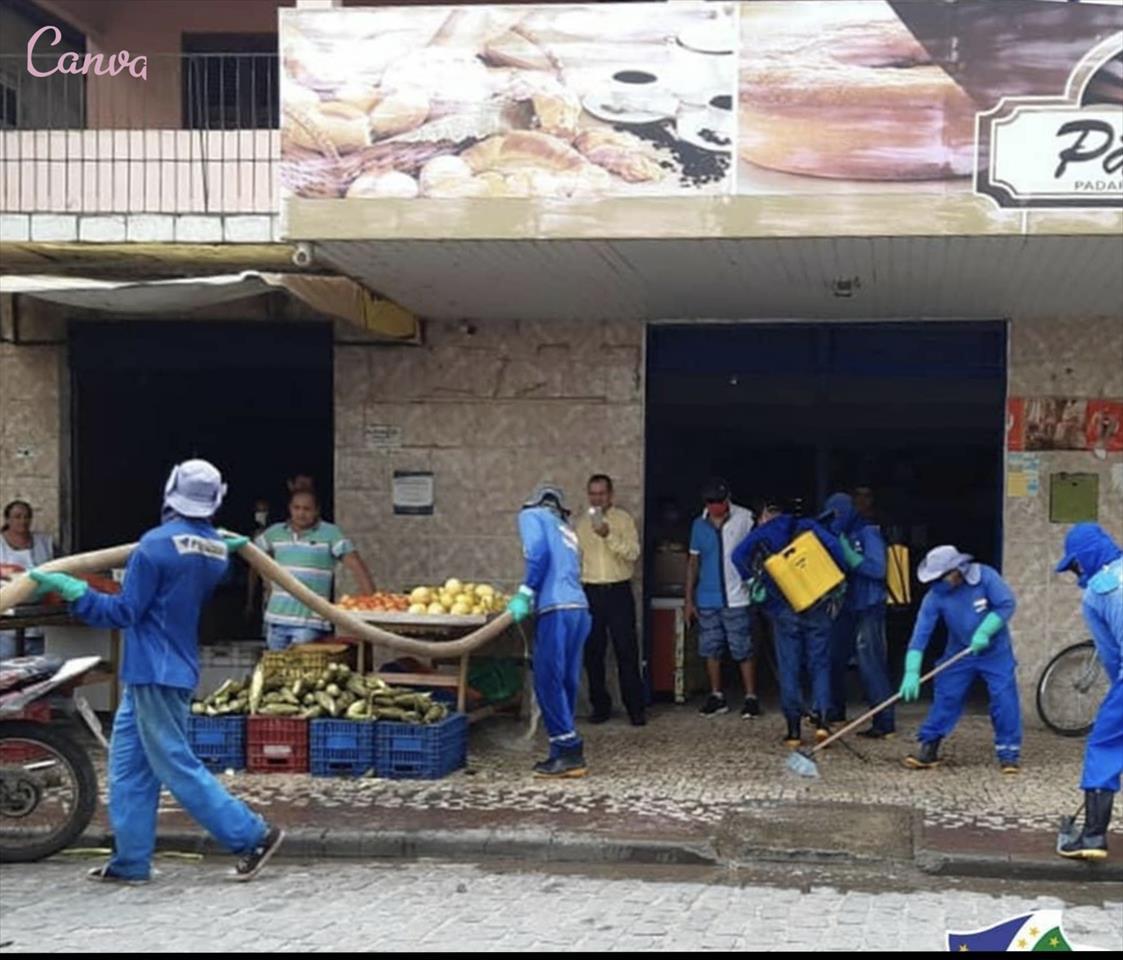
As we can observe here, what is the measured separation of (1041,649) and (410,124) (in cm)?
602

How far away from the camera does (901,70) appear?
746 centimetres

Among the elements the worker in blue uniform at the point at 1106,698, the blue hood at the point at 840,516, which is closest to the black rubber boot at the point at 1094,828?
the worker in blue uniform at the point at 1106,698

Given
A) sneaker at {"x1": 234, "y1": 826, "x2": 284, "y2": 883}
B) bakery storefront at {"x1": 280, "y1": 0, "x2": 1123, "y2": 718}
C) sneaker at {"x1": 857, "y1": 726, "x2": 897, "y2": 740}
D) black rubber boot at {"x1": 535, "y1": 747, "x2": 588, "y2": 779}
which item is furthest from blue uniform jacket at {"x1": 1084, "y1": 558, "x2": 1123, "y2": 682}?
sneaker at {"x1": 234, "y1": 826, "x2": 284, "y2": 883}

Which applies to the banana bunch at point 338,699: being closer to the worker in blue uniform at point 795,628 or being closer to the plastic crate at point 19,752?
the plastic crate at point 19,752

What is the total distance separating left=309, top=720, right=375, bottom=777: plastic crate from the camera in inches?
324

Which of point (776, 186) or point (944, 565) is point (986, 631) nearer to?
point (944, 565)

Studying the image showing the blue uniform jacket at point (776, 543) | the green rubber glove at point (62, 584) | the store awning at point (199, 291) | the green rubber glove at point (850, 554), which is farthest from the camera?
the green rubber glove at point (850, 554)

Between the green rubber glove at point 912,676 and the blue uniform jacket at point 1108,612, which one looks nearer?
the blue uniform jacket at point 1108,612

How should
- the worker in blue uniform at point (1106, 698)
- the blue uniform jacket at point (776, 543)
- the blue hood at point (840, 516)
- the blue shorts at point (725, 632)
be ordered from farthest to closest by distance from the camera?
1. the blue shorts at point (725, 632)
2. the blue hood at point (840, 516)
3. the blue uniform jacket at point (776, 543)
4. the worker in blue uniform at point (1106, 698)

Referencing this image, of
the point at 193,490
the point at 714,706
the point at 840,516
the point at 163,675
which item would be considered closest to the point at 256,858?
the point at 163,675

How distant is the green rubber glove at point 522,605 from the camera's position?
26.1 ft

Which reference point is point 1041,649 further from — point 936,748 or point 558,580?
point 558,580

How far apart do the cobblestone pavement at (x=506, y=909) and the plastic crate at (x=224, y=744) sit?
1682 millimetres

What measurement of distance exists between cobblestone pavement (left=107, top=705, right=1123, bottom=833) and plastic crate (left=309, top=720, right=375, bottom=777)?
9cm
